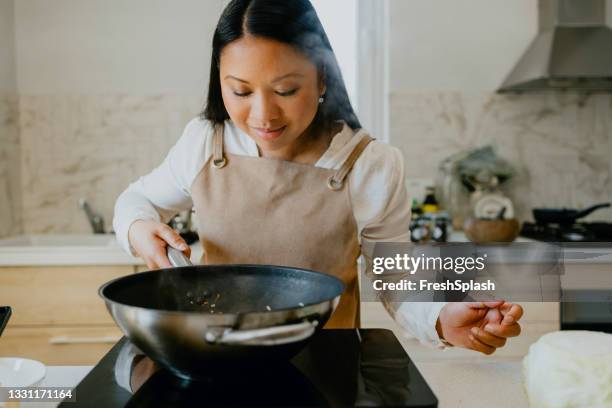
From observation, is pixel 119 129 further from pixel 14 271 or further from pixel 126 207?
pixel 126 207

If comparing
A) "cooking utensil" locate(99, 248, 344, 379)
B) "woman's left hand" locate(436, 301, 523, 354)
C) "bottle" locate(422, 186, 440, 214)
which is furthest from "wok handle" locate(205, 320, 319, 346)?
"bottle" locate(422, 186, 440, 214)

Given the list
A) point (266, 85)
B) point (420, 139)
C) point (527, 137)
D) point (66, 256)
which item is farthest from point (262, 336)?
point (527, 137)

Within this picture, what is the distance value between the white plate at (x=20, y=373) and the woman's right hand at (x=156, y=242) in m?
0.14

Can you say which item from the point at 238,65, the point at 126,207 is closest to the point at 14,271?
the point at 126,207

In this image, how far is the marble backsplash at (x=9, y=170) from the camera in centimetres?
137

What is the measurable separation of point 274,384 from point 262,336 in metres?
0.07

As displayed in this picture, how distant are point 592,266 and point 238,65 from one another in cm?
63

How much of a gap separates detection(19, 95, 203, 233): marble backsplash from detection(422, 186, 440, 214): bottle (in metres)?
0.75

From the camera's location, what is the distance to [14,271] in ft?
3.90

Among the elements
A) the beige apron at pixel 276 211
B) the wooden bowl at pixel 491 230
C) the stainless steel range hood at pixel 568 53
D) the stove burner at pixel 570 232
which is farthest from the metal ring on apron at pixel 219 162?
the stainless steel range hood at pixel 568 53

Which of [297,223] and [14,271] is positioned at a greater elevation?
[297,223]

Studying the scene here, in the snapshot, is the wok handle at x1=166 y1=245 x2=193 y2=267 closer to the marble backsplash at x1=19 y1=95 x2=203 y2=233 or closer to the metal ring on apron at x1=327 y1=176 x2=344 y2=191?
the metal ring on apron at x1=327 y1=176 x2=344 y2=191

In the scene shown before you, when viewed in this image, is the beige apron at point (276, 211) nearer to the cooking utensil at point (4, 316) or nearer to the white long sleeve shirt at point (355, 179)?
the white long sleeve shirt at point (355, 179)

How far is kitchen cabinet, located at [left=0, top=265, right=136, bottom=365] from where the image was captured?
1191 millimetres
